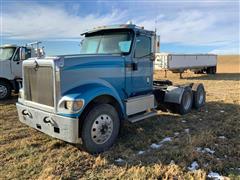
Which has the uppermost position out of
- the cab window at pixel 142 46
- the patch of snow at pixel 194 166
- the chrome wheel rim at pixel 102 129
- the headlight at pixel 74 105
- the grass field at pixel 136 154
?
the cab window at pixel 142 46

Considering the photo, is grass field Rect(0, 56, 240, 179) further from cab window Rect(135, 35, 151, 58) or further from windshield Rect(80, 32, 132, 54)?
windshield Rect(80, 32, 132, 54)

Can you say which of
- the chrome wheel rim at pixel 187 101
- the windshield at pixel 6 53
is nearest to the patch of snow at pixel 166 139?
the chrome wheel rim at pixel 187 101

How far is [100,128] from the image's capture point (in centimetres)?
468

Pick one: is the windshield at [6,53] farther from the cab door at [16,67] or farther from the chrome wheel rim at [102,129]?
the chrome wheel rim at [102,129]

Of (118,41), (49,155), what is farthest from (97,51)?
(49,155)

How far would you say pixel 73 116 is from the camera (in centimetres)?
415

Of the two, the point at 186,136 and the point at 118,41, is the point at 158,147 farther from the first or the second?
the point at 118,41

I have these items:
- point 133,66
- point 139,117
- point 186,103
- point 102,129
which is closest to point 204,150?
point 139,117

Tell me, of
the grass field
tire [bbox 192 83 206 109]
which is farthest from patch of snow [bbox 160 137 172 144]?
tire [bbox 192 83 206 109]

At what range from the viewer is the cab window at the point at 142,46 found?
5.68m

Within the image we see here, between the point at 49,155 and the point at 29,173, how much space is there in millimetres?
717

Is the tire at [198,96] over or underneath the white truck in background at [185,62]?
underneath

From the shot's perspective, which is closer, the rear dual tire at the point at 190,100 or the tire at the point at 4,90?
the rear dual tire at the point at 190,100

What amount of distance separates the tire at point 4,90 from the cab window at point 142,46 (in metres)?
7.11
